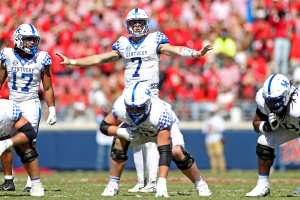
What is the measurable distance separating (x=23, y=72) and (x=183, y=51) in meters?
2.00

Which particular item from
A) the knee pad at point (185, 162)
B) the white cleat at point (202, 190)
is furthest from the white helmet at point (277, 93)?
the white cleat at point (202, 190)

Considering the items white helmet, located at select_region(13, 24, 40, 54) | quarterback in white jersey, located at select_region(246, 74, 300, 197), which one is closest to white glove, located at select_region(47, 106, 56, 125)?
white helmet, located at select_region(13, 24, 40, 54)

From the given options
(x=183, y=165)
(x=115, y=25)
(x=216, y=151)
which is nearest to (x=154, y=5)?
(x=115, y=25)

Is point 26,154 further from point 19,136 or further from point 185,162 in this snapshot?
point 185,162

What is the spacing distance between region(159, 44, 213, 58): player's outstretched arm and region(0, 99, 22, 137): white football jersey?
2.17 m

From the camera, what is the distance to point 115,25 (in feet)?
74.7

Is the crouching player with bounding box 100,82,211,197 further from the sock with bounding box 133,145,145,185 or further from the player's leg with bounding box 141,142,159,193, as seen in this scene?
the sock with bounding box 133,145,145,185

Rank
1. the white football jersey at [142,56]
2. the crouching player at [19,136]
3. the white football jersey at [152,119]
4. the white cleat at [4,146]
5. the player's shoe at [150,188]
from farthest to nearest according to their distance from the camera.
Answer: the player's shoe at [150,188], the white football jersey at [142,56], the white football jersey at [152,119], the crouching player at [19,136], the white cleat at [4,146]

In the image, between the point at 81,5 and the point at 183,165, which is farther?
the point at 81,5

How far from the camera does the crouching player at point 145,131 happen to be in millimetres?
10016

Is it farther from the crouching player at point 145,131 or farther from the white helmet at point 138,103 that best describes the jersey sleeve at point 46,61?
the white helmet at point 138,103

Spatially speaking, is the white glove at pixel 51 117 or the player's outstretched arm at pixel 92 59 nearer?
the player's outstretched arm at pixel 92 59

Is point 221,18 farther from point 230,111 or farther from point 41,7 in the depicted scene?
point 41,7

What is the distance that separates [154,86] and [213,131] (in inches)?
382
